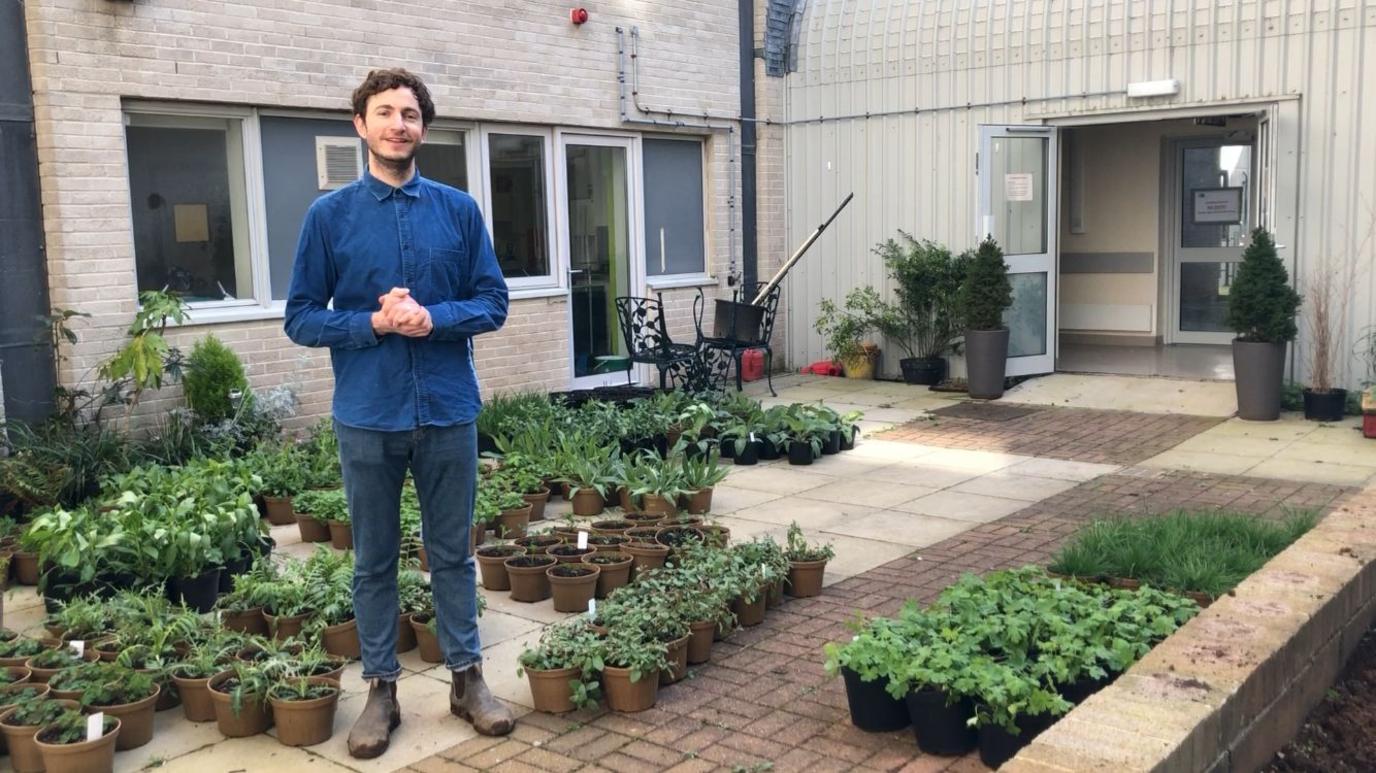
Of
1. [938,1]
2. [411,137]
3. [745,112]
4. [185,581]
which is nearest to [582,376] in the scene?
[745,112]

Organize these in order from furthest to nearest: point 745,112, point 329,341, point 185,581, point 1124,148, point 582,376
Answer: point 1124,148, point 745,112, point 582,376, point 185,581, point 329,341

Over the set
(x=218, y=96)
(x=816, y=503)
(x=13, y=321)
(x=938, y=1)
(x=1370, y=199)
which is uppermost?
(x=938, y=1)

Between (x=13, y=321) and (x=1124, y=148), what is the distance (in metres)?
11.3

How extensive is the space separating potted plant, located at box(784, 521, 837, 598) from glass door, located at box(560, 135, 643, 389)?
19.4 feet

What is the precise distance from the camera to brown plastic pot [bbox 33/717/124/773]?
3641 mm

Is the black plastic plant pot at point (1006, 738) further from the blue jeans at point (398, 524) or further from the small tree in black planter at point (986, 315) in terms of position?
the small tree in black planter at point (986, 315)

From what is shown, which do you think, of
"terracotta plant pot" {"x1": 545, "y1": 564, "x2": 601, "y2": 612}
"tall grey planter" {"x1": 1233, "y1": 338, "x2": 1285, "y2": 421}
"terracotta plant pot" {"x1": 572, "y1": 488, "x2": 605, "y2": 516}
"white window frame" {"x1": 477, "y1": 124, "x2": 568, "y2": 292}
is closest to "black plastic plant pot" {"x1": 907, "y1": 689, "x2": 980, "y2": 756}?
"terracotta plant pot" {"x1": 545, "y1": 564, "x2": 601, "y2": 612}

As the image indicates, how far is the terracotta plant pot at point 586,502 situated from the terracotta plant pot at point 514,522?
0.48 metres

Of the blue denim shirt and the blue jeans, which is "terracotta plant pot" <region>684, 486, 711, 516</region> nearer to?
the blue jeans

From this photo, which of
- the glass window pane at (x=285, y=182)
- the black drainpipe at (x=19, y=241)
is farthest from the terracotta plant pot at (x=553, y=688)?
the glass window pane at (x=285, y=182)

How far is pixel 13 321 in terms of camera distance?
754 cm

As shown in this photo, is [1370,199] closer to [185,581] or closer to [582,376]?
[582,376]

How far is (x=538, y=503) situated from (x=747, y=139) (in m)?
6.94

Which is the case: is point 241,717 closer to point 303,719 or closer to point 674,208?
point 303,719
